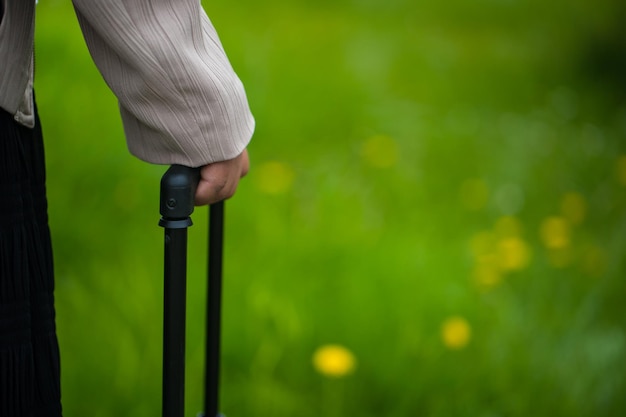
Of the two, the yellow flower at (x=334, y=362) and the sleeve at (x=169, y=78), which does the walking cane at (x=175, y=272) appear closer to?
the sleeve at (x=169, y=78)

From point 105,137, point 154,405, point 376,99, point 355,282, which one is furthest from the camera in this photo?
point 376,99

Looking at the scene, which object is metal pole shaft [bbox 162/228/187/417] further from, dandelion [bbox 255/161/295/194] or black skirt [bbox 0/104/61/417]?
dandelion [bbox 255/161/295/194]

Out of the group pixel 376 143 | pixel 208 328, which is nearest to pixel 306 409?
pixel 208 328

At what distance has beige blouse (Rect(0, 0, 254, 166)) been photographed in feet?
3.26

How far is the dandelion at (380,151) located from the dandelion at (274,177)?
29 cm

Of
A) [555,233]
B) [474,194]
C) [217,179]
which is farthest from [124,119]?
[474,194]

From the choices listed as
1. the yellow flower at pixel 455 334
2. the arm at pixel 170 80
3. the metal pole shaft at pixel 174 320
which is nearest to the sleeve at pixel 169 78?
the arm at pixel 170 80

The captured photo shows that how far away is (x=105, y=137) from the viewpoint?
2.55 m

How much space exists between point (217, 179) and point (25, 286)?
0.91 feet

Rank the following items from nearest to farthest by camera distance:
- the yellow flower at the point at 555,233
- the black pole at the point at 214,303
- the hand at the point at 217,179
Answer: the hand at the point at 217,179
the black pole at the point at 214,303
the yellow flower at the point at 555,233

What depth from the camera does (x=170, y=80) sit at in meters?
1.02

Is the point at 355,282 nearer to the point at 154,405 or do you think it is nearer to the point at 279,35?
the point at 154,405

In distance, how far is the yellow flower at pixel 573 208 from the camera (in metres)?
2.66

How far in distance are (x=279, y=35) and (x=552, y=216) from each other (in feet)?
4.94
